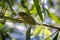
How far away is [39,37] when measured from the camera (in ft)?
3.88

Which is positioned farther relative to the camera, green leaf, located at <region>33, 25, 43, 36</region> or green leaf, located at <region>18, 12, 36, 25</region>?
green leaf, located at <region>33, 25, 43, 36</region>

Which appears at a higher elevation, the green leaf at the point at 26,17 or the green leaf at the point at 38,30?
the green leaf at the point at 26,17

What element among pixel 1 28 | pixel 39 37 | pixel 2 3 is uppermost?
pixel 2 3

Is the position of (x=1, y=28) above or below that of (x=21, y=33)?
above

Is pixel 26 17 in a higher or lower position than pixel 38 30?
higher

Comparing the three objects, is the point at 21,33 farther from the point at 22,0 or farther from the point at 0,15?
the point at 0,15

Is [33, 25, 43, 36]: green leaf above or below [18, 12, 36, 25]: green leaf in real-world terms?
below

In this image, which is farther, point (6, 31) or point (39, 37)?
point (39, 37)

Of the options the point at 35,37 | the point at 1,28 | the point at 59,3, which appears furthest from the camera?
the point at 59,3

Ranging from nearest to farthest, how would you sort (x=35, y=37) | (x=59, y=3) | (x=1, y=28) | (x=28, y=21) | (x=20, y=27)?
1. (x=28, y=21)
2. (x=1, y=28)
3. (x=35, y=37)
4. (x=20, y=27)
5. (x=59, y=3)

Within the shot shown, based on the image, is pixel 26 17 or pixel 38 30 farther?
pixel 38 30

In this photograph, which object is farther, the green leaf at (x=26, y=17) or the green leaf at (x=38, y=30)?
the green leaf at (x=38, y=30)

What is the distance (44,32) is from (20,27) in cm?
37

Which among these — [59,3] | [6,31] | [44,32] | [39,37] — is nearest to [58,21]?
[39,37]
